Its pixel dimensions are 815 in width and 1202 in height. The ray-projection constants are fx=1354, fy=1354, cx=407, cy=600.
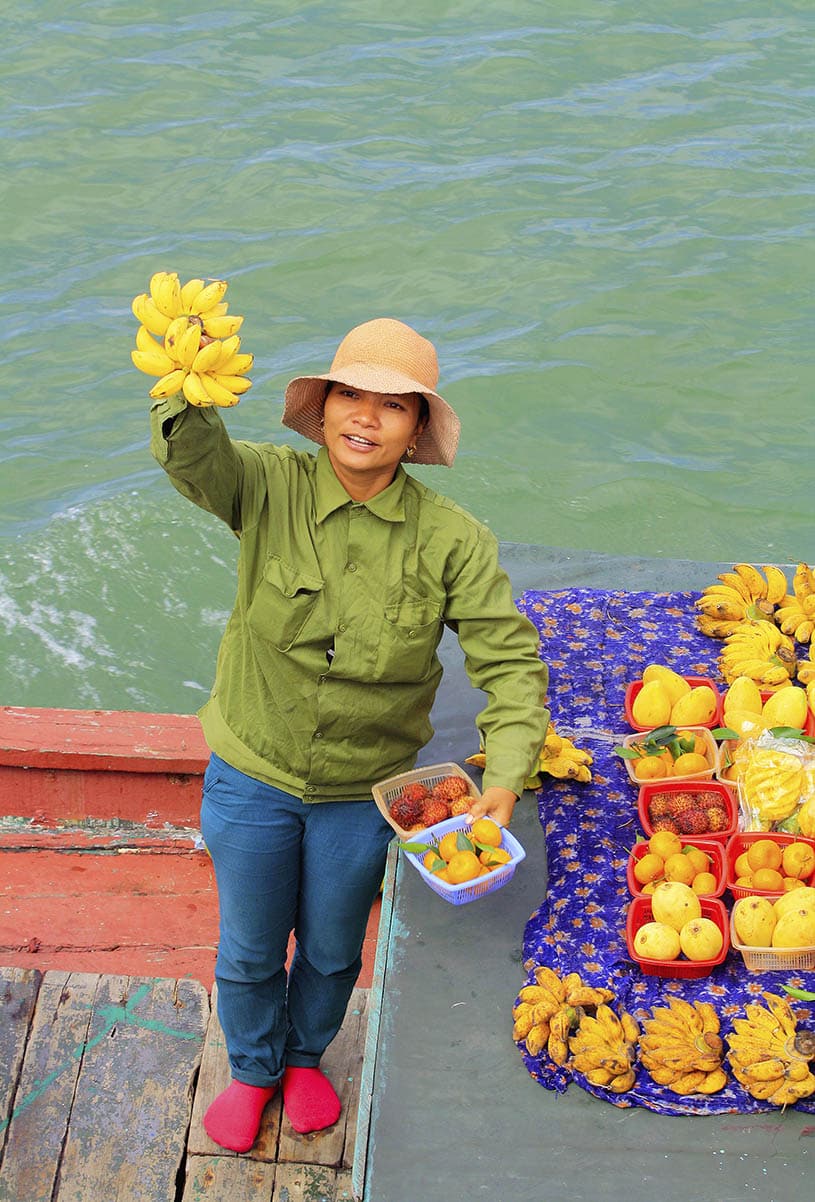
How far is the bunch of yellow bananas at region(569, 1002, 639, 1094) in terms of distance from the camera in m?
2.77

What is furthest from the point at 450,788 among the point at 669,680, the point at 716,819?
the point at 669,680

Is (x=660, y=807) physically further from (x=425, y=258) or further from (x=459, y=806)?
(x=425, y=258)

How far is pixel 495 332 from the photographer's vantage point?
29.5ft

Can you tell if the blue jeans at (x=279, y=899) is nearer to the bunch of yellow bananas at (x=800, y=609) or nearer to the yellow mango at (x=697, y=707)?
the yellow mango at (x=697, y=707)

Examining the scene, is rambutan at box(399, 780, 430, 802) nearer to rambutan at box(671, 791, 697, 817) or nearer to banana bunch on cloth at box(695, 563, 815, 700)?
rambutan at box(671, 791, 697, 817)

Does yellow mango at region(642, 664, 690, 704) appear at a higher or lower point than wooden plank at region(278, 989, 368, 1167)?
higher

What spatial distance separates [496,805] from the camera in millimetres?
2984

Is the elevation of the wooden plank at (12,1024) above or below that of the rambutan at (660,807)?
below

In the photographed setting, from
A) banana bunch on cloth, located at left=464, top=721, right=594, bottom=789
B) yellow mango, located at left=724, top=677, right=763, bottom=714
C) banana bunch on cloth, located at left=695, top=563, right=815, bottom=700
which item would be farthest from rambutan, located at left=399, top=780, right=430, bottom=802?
banana bunch on cloth, located at left=695, top=563, right=815, bottom=700

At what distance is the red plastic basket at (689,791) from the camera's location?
337 cm

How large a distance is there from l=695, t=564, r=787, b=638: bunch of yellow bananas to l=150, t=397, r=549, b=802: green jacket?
59.2 inches

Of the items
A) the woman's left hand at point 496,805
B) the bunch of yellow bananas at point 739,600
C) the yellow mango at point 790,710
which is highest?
the woman's left hand at point 496,805

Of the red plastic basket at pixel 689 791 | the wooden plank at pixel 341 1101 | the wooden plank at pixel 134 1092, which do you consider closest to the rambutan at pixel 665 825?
the red plastic basket at pixel 689 791

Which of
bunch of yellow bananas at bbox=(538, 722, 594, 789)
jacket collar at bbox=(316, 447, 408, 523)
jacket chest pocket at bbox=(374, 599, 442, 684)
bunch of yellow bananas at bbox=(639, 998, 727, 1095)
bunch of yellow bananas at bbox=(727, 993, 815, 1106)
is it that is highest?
jacket collar at bbox=(316, 447, 408, 523)
